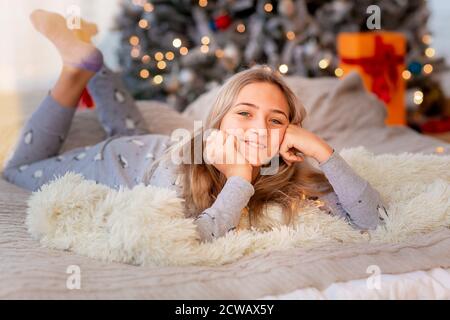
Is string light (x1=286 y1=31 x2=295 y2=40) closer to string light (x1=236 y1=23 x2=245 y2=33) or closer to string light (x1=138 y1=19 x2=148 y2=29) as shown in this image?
string light (x1=236 y1=23 x2=245 y2=33)

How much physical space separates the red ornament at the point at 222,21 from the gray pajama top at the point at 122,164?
44.9 inches

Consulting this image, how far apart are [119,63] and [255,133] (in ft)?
7.15

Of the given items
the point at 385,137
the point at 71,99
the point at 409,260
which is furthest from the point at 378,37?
the point at 409,260

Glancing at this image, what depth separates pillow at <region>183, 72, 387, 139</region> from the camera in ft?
7.74

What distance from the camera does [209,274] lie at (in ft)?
3.49

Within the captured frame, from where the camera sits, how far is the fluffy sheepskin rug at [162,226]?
A: 1124 mm

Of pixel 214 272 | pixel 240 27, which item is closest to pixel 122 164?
pixel 214 272

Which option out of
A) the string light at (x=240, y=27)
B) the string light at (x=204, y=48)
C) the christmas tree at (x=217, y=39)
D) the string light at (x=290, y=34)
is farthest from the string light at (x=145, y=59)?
the string light at (x=290, y=34)

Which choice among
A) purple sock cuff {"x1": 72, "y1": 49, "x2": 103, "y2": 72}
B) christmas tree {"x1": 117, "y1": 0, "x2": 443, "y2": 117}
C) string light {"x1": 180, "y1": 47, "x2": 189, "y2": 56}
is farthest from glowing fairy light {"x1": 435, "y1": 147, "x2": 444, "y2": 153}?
string light {"x1": 180, "y1": 47, "x2": 189, "y2": 56}

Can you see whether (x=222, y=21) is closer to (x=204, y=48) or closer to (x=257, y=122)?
(x=204, y=48)

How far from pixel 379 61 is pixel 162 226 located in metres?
2.10

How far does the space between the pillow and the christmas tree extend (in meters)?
0.65

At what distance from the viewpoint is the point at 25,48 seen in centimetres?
340

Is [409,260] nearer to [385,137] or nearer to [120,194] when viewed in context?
[120,194]
